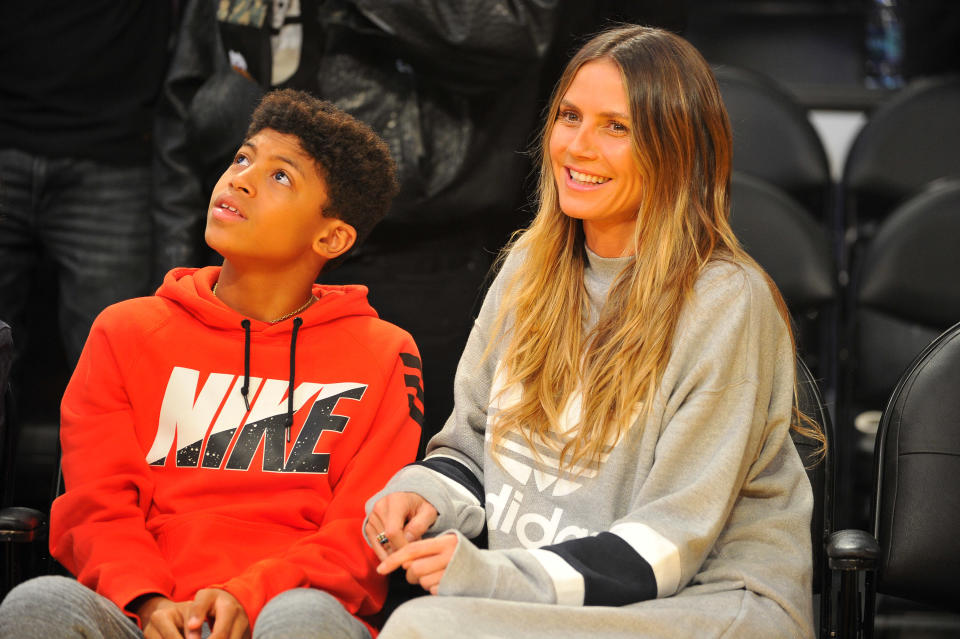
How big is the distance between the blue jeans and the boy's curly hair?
0.60 m

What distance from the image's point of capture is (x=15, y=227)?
237cm

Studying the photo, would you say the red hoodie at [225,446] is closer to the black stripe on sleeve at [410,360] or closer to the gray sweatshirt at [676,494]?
the black stripe on sleeve at [410,360]

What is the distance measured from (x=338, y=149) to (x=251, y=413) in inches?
18.0

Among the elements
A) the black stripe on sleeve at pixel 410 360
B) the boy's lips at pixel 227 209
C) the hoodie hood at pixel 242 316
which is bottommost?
the black stripe on sleeve at pixel 410 360

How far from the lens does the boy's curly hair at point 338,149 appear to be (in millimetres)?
1902

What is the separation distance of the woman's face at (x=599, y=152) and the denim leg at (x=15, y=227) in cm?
118

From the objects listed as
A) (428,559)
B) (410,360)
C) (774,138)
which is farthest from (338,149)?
(774,138)

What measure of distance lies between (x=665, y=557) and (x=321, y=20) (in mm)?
1169

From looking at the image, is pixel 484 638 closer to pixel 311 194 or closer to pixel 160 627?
pixel 160 627

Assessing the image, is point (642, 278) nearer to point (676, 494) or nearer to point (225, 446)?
point (676, 494)

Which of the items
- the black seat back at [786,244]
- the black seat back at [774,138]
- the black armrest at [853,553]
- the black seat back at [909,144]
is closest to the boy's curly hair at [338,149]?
the black armrest at [853,553]

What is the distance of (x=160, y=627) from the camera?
5.11ft

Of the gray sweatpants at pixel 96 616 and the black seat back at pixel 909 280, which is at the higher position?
the black seat back at pixel 909 280

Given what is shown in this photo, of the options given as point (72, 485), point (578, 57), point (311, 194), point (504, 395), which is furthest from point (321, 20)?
point (72, 485)
